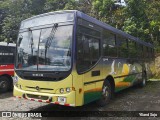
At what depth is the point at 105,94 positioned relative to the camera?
8.33 metres

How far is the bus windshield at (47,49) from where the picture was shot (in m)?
6.43

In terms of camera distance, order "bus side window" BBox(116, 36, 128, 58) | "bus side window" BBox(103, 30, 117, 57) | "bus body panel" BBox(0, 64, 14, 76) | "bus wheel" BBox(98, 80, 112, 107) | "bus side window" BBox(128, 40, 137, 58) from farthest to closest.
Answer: "bus side window" BBox(128, 40, 137, 58) → "bus body panel" BBox(0, 64, 14, 76) → "bus side window" BBox(116, 36, 128, 58) → "bus side window" BBox(103, 30, 117, 57) → "bus wheel" BBox(98, 80, 112, 107)

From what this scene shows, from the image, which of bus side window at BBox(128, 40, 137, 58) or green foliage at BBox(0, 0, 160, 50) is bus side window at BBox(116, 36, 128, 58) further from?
green foliage at BBox(0, 0, 160, 50)

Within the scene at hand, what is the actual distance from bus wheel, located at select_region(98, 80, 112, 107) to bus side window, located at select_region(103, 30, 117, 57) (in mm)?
1065

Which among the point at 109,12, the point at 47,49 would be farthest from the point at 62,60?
the point at 109,12

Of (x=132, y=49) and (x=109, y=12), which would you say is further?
(x=109, y=12)

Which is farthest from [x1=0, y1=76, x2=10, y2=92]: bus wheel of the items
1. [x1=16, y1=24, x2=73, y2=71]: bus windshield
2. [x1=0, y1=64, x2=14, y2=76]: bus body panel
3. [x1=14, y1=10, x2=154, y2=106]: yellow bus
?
[x1=16, y1=24, x2=73, y2=71]: bus windshield

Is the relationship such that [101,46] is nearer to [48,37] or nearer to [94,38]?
[94,38]

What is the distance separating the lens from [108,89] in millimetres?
8555

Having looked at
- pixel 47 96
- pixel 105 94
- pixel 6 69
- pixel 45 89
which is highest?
pixel 6 69

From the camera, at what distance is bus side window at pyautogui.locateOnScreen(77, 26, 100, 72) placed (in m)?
6.59

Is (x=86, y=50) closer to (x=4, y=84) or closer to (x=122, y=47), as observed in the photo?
(x=122, y=47)

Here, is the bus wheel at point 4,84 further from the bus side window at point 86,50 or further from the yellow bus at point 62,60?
the bus side window at point 86,50

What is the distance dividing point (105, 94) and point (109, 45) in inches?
71.1
